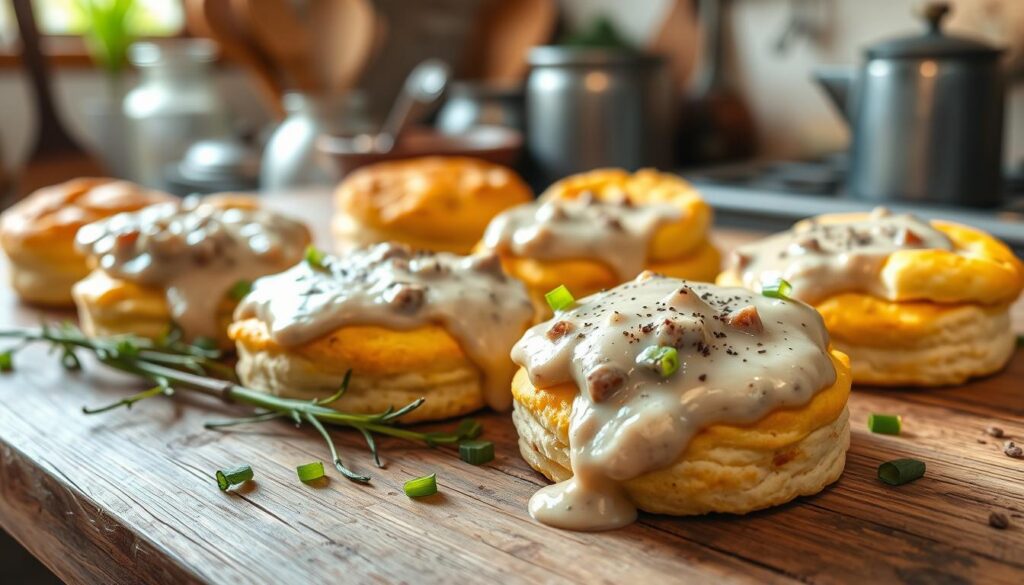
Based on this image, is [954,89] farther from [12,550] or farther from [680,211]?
[12,550]

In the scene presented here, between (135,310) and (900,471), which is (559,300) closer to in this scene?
(900,471)

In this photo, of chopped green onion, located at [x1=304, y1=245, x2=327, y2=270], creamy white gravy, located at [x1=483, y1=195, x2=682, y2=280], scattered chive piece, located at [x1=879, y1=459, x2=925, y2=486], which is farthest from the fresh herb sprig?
scattered chive piece, located at [x1=879, y1=459, x2=925, y2=486]

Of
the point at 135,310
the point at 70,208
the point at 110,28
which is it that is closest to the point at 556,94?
the point at 70,208

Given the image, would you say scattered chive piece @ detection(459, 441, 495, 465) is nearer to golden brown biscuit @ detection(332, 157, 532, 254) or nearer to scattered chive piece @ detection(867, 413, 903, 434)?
scattered chive piece @ detection(867, 413, 903, 434)

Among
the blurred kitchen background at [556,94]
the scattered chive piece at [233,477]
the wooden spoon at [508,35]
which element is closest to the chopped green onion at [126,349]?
the scattered chive piece at [233,477]

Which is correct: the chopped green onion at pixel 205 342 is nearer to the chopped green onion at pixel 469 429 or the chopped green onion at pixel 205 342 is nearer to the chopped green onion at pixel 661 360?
the chopped green onion at pixel 469 429
